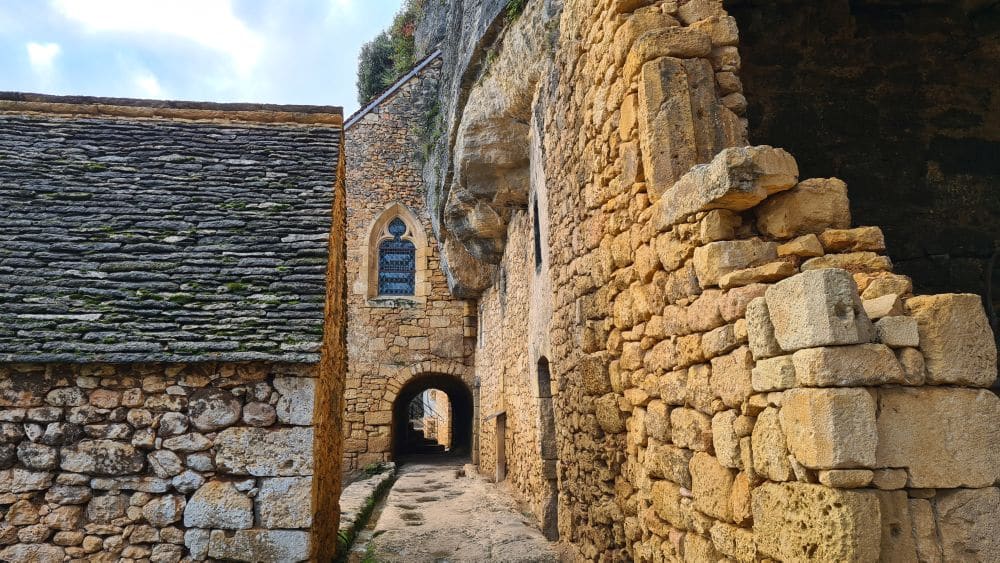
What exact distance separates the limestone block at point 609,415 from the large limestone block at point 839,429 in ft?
6.78

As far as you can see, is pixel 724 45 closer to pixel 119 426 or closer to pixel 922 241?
pixel 922 241

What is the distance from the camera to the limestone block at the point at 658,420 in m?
3.29

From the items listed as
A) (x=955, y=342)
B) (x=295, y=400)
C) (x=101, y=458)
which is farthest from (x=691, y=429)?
(x=101, y=458)

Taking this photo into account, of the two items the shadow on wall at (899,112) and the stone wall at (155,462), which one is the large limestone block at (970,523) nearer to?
the stone wall at (155,462)

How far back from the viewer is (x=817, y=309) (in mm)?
2064

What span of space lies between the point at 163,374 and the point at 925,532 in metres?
4.10

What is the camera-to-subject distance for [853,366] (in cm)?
202

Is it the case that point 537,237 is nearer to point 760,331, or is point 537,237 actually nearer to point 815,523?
point 760,331

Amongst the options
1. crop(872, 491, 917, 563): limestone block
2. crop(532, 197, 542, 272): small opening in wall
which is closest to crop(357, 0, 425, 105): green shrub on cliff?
crop(532, 197, 542, 272): small opening in wall

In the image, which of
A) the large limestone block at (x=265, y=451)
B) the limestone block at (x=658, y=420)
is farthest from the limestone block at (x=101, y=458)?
the limestone block at (x=658, y=420)

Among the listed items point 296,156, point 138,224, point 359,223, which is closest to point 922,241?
point 296,156

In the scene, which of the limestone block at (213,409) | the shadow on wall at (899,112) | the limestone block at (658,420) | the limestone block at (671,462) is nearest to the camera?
the limestone block at (671,462)

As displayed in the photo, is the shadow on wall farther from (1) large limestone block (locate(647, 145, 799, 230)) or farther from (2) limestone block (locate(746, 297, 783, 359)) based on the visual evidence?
(2) limestone block (locate(746, 297, 783, 359))

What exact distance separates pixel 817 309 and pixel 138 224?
16.7 feet
